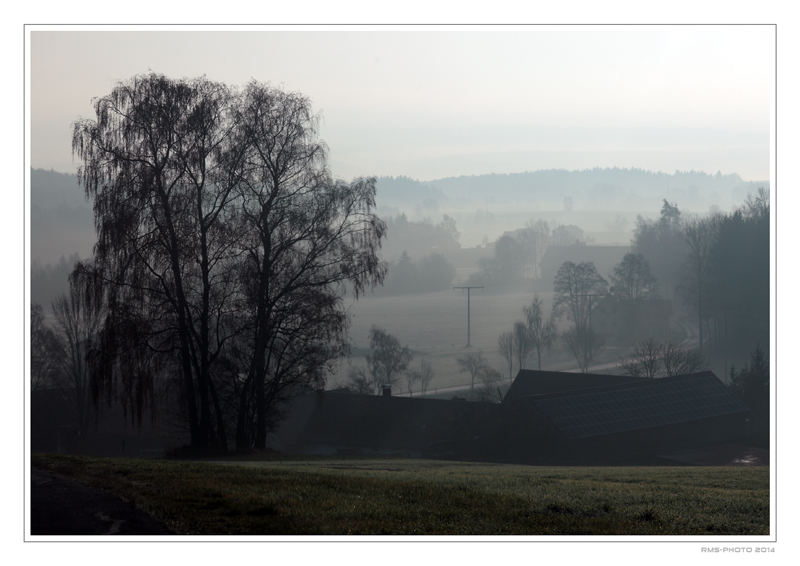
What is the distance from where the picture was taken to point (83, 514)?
8.90m

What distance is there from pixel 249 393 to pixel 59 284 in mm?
10942

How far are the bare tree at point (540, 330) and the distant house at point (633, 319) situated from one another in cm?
445

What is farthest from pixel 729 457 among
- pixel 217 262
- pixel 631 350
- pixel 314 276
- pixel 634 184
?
pixel 634 184

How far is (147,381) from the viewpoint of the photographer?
17531mm

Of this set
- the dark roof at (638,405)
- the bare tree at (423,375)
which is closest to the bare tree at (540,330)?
the bare tree at (423,375)

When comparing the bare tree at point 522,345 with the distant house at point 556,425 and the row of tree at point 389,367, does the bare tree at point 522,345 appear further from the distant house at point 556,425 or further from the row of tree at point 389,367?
the distant house at point 556,425

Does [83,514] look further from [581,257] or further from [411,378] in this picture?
[581,257]

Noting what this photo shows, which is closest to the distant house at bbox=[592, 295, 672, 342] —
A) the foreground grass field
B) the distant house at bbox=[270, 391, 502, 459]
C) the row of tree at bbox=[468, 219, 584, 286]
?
the row of tree at bbox=[468, 219, 584, 286]

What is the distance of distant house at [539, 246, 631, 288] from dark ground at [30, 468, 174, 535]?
78961mm

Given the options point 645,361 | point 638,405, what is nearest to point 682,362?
point 645,361

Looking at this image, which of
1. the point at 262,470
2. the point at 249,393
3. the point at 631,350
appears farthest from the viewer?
the point at 631,350

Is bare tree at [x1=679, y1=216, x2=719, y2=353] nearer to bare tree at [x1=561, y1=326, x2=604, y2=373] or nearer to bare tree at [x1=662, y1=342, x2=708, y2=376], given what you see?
bare tree at [x1=662, y1=342, x2=708, y2=376]
